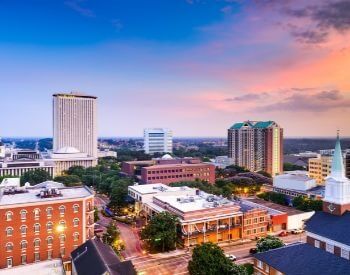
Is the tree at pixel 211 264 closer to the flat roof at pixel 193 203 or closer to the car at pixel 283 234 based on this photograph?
→ the flat roof at pixel 193 203

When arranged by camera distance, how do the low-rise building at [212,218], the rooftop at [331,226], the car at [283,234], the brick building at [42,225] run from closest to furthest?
the rooftop at [331,226] → the brick building at [42,225] → the low-rise building at [212,218] → the car at [283,234]

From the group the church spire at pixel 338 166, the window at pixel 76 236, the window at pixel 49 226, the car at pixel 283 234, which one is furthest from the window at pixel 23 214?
the car at pixel 283 234

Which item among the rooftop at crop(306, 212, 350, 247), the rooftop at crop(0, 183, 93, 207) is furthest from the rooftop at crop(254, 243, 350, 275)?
the rooftop at crop(0, 183, 93, 207)

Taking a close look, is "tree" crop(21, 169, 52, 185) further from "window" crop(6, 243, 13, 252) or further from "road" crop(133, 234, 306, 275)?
"road" crop(133, 234, 306, 275)

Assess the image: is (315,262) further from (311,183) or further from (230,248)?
(311,183)

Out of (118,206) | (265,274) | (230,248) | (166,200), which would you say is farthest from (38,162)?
(265,274)
